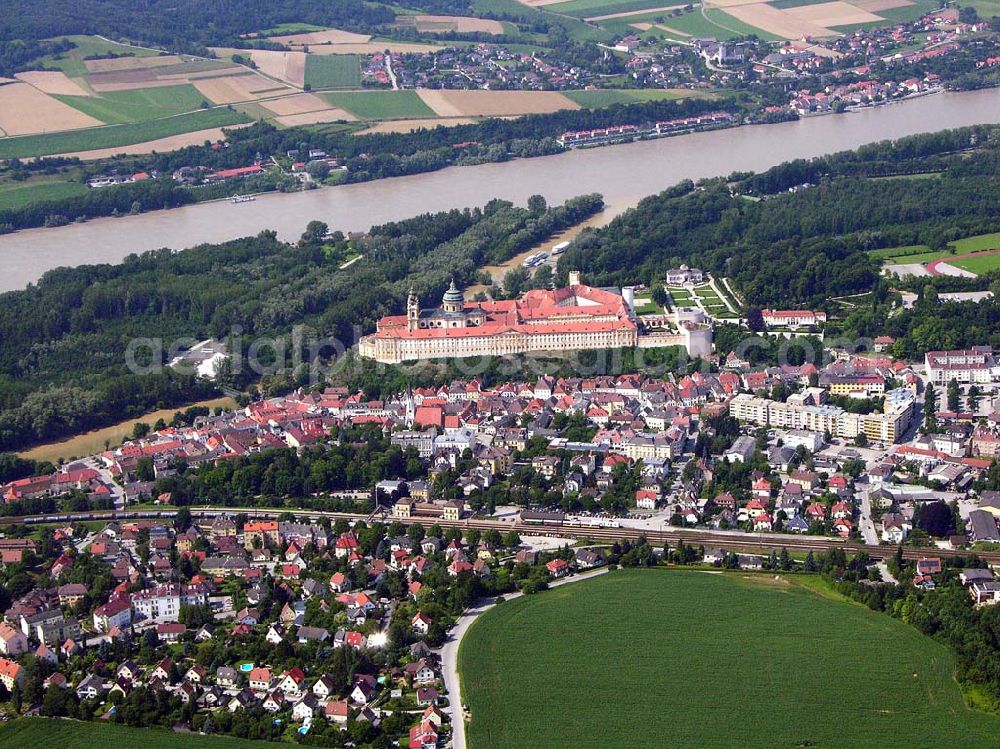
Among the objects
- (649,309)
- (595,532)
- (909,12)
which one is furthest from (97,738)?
(909,12)

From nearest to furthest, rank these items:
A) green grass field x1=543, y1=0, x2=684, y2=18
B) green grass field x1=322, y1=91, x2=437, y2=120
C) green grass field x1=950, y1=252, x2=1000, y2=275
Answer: green grass field x1=950, y1=252, x2=1000, y2=275
green grass field x1=322, y1=91, x2=437, y2=120
green grass field x1=543, y1=0, x2=684, y2=18

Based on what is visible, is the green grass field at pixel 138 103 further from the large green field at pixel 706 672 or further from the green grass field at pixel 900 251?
the large green field at pixel 706 672

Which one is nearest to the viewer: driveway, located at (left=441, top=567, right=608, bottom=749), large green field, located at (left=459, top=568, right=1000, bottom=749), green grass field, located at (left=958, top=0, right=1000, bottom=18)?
large green field, located at (left=459, top=568, right=1000, bottom=749)

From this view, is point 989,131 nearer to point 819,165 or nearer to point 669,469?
point 819,165

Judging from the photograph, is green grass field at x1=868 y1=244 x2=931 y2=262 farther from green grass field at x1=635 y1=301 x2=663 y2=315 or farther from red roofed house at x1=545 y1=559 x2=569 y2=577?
red roofed house at x1=545 y1=559 x2=569 y2=577

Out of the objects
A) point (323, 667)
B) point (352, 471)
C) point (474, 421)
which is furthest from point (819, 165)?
point (323, 667)

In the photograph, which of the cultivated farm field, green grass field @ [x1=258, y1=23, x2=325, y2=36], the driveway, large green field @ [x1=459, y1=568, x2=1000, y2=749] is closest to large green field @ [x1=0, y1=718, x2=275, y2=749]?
the driveway
